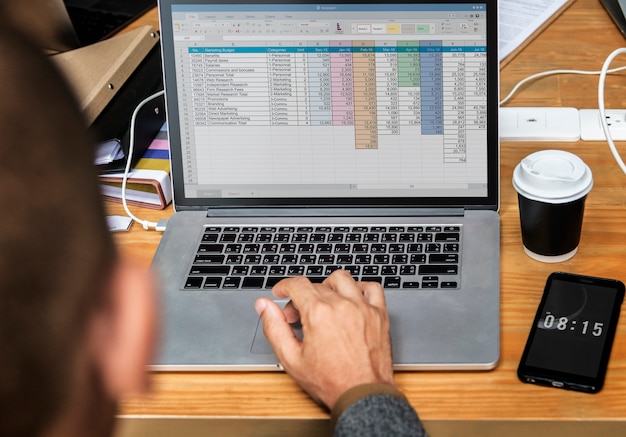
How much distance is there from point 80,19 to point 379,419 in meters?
1.35

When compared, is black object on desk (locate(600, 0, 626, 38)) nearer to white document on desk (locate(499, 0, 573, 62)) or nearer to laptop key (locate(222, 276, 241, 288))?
white document on desk (locate(499, 0, 573, 62))

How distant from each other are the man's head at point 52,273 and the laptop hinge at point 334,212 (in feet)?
2.17

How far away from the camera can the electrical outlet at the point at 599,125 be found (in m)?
1.33

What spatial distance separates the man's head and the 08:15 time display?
0.59m

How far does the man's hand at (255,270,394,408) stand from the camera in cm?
95

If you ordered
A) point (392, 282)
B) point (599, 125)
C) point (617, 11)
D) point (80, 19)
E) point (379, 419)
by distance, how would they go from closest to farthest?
point (379, 419) → point (392, 282) → point (599, 125) → point (617, 11) → point (80, 19)

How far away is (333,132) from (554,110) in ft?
1.33

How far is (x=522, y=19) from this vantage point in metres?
1.65

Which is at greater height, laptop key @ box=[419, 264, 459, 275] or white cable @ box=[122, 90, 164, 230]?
white cable @ box=[122, 90, 164, 230]

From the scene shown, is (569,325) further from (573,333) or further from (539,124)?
(539,124)

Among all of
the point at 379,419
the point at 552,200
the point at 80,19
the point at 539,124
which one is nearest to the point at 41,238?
the point at 379,419

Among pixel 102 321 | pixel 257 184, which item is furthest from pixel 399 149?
pixel 102 321

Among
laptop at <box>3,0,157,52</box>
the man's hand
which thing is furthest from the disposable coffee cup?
laptop at <box>3,0,157,52</box>

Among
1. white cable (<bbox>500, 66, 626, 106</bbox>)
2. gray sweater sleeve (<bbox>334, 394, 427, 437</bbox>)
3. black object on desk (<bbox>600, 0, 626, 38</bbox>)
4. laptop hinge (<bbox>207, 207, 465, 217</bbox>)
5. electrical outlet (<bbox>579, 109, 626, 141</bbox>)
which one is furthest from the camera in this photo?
black object on desk (<bbox>600, 0, 626, 38</bbox>)
